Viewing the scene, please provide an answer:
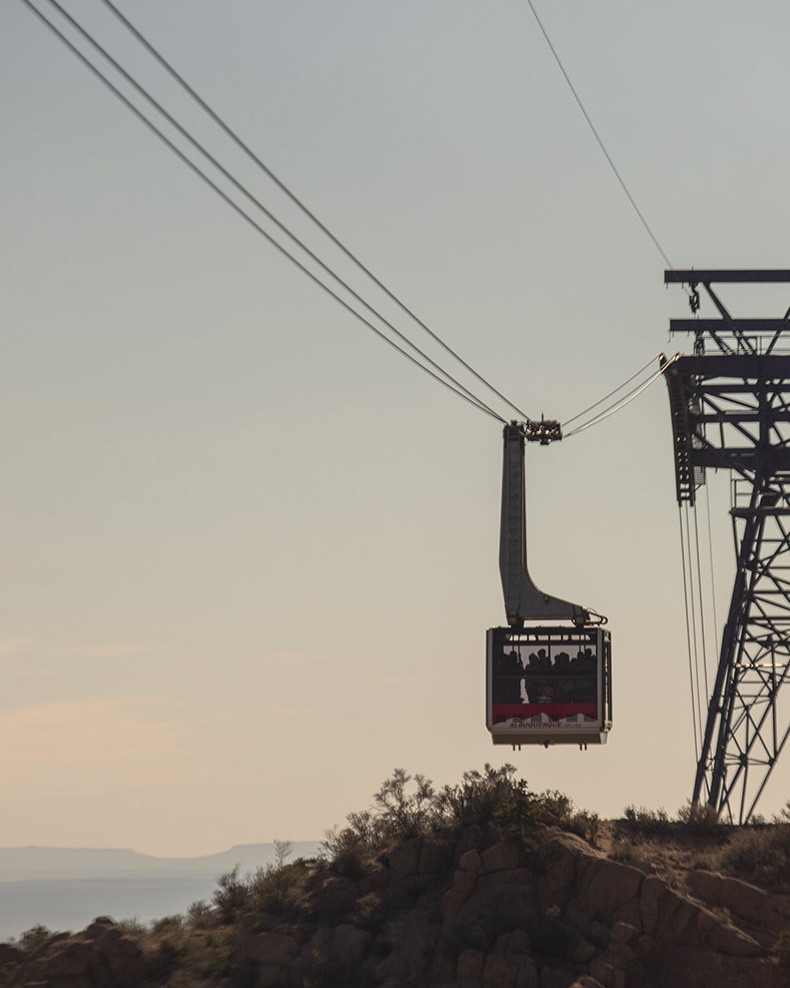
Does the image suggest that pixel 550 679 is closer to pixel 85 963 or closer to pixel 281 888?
pixel 281 888

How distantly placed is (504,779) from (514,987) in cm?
796

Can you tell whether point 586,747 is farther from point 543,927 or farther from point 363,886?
point 363,886

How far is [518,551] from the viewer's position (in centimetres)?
3700

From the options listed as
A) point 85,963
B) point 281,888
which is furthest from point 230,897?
point 85,963

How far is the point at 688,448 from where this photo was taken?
53.1 meters

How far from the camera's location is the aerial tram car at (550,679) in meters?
33.9

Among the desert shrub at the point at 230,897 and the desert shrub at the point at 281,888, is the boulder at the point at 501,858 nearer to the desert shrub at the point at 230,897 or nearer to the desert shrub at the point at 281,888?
the desert shrub at the point at 281,888

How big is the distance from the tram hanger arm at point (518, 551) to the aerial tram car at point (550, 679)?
4 cm

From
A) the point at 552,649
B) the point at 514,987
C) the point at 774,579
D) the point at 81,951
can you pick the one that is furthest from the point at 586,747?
the point at 774,579

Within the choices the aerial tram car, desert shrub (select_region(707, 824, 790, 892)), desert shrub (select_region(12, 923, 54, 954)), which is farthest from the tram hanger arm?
desert shrub (select_region(12, 923, 54, 954))

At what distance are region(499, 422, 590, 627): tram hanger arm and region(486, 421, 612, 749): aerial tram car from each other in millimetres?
36

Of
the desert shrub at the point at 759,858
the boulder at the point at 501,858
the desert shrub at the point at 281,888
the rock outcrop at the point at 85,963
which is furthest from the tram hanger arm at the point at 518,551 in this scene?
the rock outcrop at the point at 85,963

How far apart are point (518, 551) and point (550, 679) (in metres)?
3.87

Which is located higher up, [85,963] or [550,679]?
[550,679]
